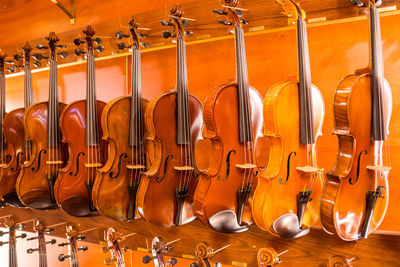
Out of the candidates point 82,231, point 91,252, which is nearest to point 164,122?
point 82,231

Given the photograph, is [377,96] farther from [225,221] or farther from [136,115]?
[136,115]

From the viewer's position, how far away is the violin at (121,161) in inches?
85.6

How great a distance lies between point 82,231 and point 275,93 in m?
1.86

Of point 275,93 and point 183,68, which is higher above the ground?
point 183,68

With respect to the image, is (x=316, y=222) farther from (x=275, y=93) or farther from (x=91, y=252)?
(x=91, y=252)

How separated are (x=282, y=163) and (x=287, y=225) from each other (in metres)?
0.27

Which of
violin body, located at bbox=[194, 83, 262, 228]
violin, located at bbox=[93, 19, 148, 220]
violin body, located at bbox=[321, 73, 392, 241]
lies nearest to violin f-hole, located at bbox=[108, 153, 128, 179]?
violin, located at bbox=[93, 19, 148, 220]

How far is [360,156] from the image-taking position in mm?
1648

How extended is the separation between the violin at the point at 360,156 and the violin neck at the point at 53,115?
164 centimetres

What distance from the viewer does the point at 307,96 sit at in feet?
5.89

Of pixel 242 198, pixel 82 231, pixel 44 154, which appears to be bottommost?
pixel 82 231

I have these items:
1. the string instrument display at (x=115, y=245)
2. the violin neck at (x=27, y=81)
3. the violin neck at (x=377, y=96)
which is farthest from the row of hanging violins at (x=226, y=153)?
the violin neck at (x=27, y=81)

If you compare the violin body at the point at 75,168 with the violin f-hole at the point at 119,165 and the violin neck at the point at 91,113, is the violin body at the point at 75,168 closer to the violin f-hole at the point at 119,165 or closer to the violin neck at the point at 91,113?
the violin neck at the point at 91,113

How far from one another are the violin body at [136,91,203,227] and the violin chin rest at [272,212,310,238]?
52 cm
